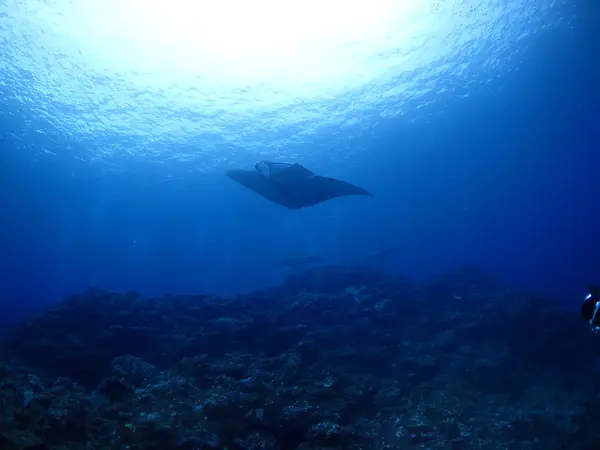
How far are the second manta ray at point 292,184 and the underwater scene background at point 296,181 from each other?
9 cm

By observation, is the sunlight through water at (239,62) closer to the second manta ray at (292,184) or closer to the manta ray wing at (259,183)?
the manta ray wing at (259,183)

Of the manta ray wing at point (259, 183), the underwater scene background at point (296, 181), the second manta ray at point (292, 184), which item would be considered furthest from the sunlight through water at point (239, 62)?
the second manta ray at point (292, 184)

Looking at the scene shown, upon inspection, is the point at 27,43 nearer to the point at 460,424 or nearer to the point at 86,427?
the point at 86,427

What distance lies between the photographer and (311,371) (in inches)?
318

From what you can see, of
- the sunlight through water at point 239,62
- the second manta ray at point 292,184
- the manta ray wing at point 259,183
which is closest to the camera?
the second manta ray at point 292,184

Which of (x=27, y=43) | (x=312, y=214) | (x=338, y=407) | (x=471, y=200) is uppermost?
(x=471, y=200)

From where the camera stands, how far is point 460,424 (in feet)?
23.9

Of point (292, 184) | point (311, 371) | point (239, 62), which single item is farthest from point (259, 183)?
point (239, 62)

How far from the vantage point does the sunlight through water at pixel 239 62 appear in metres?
14.9

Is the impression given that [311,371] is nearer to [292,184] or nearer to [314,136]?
[292,184]

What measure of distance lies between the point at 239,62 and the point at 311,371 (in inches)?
600

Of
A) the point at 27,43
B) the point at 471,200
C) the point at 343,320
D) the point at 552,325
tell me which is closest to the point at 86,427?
the point at 343,320

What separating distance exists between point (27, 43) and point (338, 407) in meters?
19.2

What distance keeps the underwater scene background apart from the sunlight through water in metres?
0.11
